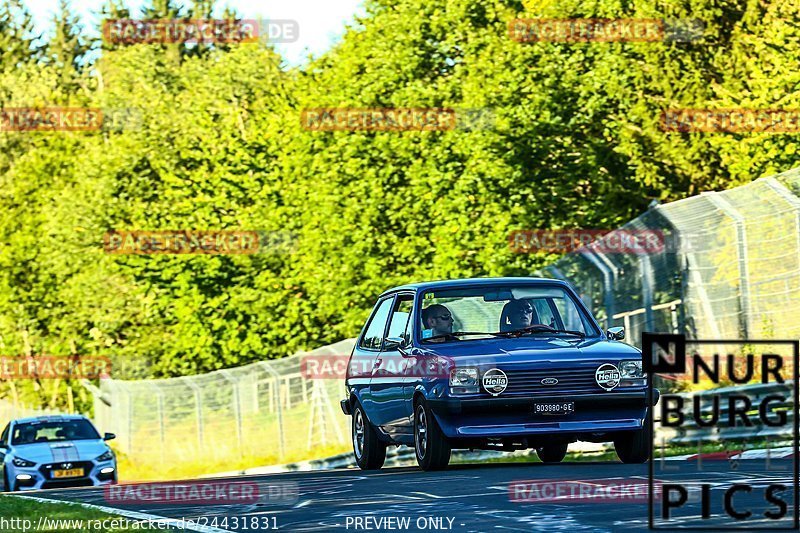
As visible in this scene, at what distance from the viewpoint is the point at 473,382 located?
45.6 ft

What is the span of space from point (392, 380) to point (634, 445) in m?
2.55

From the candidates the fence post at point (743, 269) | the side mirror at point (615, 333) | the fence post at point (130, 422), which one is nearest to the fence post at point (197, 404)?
the fence post at point (130, 422)

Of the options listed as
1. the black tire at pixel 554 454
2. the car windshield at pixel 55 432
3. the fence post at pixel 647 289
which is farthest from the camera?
the car windshield at pixel 55 432

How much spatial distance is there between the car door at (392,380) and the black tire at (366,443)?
324 millimetres

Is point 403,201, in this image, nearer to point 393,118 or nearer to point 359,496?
point 393,118

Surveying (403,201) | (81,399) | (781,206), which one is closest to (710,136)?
(403,201)

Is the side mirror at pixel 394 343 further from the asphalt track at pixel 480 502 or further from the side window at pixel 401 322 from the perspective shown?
the asphalt track at pixel 480 502

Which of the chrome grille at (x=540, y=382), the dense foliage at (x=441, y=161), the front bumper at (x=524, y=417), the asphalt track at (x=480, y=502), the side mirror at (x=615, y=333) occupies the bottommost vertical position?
the asphalt track at (x=480, y=502)

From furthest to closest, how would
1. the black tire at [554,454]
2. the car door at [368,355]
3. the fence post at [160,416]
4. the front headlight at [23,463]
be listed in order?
the fence post at [160,416] → the front headlight at [23,463] → the black tire at [554,454] → the car door at [368,355]

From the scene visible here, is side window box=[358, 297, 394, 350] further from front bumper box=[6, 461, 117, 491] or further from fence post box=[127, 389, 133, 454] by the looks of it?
fence post box=[127, 389, 133, 454]

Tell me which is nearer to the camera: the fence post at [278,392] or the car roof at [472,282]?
the car roof at [472,282]

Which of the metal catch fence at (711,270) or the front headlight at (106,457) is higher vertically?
the metal catch fence at (711,270)

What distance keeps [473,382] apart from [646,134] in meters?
30.1

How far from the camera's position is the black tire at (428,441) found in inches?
561
